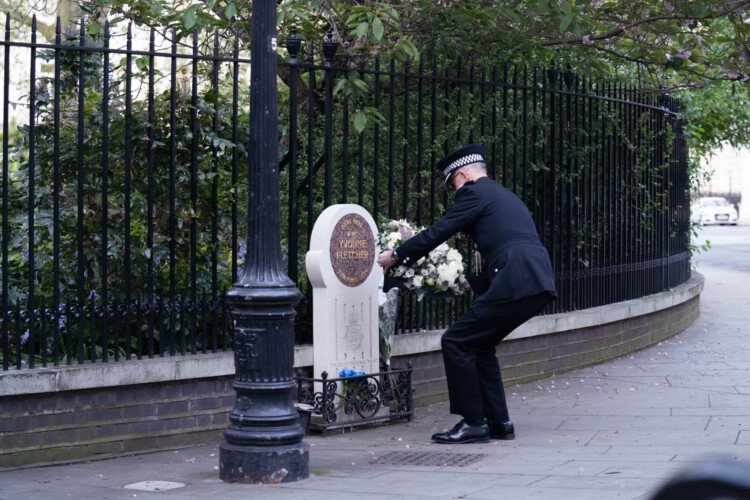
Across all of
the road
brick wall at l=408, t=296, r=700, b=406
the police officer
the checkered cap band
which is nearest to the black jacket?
the police officer

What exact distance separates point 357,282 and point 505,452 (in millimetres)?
1524

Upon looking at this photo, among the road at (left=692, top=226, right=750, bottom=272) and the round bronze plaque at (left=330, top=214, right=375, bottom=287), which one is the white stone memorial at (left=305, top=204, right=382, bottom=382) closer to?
the round bronze plaque at (left=330, top=214, right=375, bottom=287)

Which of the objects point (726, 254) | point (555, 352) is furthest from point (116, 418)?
point (726, 254)

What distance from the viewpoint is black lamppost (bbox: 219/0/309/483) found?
5961 millimetres

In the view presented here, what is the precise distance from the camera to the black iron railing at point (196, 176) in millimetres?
6832

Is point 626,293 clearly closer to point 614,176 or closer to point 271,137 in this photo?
point 614,176

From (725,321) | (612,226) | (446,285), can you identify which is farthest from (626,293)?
(446,285)

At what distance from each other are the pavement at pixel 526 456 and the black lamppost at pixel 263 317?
0.21 metres

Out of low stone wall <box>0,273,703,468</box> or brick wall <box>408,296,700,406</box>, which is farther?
brick wall <box>408,296,700,406</box>

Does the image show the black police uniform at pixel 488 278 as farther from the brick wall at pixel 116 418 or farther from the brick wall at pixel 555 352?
the brick wall at pixel 555 352

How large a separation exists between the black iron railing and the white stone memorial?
1.45 ft

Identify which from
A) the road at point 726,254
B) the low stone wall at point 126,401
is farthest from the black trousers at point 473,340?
the road at point 726,254

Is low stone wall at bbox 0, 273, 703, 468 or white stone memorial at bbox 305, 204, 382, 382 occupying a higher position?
white stone memorial at bbox 305, 204, 382, 382

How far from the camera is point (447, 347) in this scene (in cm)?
712
